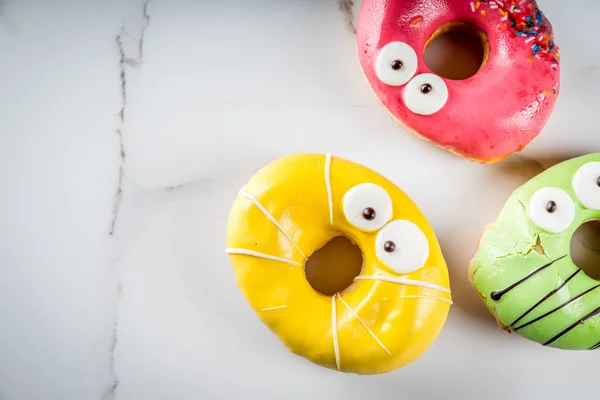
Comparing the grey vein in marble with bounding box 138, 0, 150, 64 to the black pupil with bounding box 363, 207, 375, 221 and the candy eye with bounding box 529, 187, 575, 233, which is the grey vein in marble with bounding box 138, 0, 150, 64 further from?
the candy eye with bounding box 529, 187, 575, 233

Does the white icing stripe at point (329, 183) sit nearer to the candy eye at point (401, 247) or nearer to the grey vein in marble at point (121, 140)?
the candy eye at point (401, 247)

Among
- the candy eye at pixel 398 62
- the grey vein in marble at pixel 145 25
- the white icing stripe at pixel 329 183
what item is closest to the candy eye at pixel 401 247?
the white icing stripe at pixel 329 183

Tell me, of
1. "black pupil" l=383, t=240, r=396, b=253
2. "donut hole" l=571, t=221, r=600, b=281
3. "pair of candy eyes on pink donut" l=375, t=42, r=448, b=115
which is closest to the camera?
"black pupil" l=383, t=240, r=396, b=253

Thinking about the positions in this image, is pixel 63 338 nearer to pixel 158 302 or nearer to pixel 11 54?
pixel 158 302

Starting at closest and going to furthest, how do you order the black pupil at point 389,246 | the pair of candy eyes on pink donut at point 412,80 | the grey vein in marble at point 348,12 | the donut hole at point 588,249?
the black pupil at point 389,246 < the pair of candy eyes on pink donut at point 412,80 < the donut hole at point 588,249 < the grey vein in marble at point 348,12

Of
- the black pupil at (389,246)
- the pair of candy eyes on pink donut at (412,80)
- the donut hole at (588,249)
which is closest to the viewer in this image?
the black pupil at (389,246)

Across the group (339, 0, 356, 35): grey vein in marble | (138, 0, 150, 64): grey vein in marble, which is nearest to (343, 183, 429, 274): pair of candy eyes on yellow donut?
(339, 0, 356, 35): grey vein in marble
